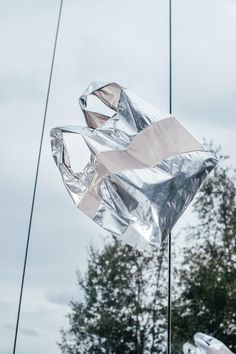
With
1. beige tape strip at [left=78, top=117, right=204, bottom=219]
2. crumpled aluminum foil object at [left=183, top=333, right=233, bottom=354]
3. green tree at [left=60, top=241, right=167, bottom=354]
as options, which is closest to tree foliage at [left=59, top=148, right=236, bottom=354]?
green tree at [left=60, top=241, right=167, bottom=354]

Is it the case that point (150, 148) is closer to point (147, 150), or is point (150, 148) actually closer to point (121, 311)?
point (147, 150)

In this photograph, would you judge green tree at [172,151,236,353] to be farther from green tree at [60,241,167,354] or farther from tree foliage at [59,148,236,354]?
green tree at [60,241,167,354]

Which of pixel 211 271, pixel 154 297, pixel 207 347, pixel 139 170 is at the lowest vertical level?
pixel 207 347

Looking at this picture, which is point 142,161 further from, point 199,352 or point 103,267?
point 103,267

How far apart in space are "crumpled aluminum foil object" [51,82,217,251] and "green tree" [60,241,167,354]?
2080mm

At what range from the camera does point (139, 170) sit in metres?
1.06

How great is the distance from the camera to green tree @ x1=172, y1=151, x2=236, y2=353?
122 inches

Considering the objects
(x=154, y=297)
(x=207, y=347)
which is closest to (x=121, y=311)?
(x=154, y=297)

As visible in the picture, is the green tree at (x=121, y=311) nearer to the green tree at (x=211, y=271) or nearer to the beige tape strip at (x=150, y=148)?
the green tree at (x=211, y=271)

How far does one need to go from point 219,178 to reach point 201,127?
0.31 metres

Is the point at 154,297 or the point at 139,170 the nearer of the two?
the point at 139,170

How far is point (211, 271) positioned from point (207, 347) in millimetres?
2157

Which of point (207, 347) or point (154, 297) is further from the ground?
point (154, 297)

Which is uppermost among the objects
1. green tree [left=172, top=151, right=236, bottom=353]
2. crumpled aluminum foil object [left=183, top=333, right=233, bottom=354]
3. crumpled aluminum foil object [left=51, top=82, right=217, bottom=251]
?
green tree [left=172, top=151, right=236, bottom=353]
